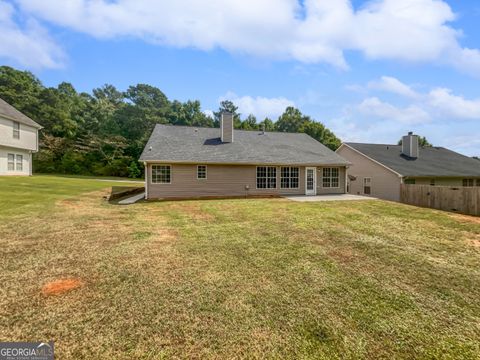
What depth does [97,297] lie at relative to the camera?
4152mm

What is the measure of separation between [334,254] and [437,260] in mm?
2334

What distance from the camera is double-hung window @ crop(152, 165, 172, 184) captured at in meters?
16.1

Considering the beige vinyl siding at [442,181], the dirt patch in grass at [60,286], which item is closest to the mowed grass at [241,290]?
the dirt patch in grass at [60,286]

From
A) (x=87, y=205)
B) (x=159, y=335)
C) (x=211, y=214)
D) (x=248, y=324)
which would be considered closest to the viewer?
(x=159, y=335)

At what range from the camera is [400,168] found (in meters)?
20.6

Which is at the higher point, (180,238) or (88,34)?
(88,34)

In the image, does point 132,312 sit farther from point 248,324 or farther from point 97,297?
point 248,324

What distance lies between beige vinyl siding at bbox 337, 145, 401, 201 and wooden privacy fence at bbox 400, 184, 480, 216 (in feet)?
9.43

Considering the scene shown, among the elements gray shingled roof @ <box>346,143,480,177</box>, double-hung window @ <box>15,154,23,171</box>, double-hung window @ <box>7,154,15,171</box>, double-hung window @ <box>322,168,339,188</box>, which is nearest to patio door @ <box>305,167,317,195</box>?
double-hung window @ <box>322,168,339,188</box>

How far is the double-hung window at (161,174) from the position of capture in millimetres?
16109

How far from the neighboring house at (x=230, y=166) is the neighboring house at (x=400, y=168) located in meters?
3.65

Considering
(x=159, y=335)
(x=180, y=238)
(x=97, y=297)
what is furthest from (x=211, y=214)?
(x=159, y=335)

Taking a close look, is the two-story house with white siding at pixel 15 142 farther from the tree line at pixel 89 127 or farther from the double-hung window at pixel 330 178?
the double-hung window at pixel 330 178

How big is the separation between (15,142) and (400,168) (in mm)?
32151
